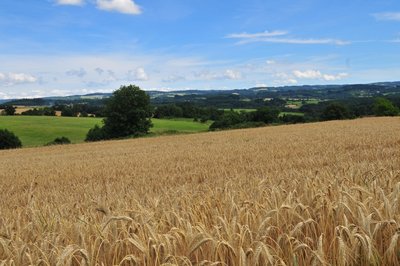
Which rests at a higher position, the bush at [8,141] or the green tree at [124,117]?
the green tree at [124,117]

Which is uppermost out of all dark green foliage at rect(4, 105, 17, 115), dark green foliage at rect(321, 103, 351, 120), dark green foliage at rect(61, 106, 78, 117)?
dark green foliage at rect(4, 105, 17, 115)

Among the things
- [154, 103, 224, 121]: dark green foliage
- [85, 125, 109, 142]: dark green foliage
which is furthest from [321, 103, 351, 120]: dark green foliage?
[85, 125, 109, 142]: dark green foliage

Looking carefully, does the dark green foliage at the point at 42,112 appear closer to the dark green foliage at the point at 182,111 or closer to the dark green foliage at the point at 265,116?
the dark green foliage at the point at 182,111

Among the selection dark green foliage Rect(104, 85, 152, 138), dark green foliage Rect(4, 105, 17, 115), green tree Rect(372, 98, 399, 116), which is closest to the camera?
dark green foliage Rect(104, 85, 152, 138)

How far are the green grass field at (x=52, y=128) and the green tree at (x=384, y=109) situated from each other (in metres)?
38.9

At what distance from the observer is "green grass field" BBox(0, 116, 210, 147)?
76.3m

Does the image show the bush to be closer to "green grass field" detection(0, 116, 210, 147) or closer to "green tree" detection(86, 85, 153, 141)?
"green grass field" detection(0, 116, 210, 147)

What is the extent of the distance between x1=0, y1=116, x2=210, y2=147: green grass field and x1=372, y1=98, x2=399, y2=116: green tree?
38935 millimetres

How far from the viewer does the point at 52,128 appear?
83.9 m

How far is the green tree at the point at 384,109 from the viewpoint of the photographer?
304ft

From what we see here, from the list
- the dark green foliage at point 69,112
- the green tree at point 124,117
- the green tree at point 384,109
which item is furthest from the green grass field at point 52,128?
the green tree at point 384,109

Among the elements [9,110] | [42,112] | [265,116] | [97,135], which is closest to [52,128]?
[97,135]

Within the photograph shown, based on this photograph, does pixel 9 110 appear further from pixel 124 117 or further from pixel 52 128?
pixel 124 117

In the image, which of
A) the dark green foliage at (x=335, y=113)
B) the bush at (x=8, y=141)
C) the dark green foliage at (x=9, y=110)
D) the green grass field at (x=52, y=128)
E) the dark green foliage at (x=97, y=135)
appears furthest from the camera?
the dark green foliage at (x=9, y=110)
